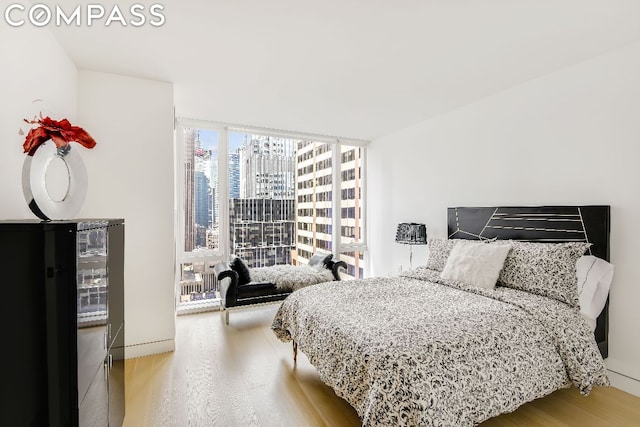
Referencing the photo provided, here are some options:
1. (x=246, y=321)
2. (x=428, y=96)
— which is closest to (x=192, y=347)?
(x=246, y=321)

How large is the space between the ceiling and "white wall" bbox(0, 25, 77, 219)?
0.31 m

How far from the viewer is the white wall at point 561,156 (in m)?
2.40

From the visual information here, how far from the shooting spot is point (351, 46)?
→ 2441 millimetres

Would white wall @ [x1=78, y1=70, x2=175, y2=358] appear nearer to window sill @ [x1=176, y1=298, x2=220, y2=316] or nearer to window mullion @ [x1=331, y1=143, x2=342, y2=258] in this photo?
window sill @ [x1=176, y1=298, x2=220, y2=316]

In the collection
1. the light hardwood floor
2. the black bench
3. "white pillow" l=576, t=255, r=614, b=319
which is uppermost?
"white pillow" l=576, t=255, r=614, b=319

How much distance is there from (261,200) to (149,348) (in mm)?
2534

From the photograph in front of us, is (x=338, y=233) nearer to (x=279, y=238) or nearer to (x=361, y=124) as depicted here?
(x=279, y=238)

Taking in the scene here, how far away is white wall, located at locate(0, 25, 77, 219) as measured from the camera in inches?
62.8

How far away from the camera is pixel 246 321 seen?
153 inches

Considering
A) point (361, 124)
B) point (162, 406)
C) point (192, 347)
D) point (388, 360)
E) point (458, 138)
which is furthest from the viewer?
point (361, 124)

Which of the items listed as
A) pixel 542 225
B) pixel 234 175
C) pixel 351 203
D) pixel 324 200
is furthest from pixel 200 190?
pixel 542 225

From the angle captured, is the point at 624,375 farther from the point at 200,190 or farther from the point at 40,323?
the point at 200,190

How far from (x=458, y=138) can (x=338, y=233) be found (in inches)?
97.9

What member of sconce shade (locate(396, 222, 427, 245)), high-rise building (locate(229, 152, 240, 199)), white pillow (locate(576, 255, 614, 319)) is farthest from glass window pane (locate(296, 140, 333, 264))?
white pillow (locate(576, 255, 614, 319))
